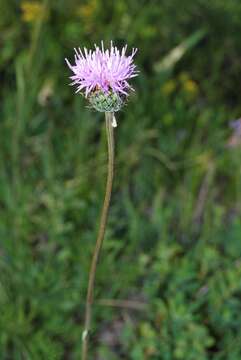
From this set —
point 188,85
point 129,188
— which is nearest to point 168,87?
point 188,85

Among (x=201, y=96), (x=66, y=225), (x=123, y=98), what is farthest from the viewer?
(x=201, y=96)

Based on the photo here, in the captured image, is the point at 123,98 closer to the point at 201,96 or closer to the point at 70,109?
the point at 70,109

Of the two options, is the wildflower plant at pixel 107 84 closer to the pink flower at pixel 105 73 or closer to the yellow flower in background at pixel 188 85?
the pink flower at pixel 105 73

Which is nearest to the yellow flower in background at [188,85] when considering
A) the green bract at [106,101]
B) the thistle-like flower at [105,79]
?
the thistle-like flower at [105,79]

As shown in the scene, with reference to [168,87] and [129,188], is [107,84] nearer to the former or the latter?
[129,188]

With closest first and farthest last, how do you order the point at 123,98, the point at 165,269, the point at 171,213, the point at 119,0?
1. the point at 123,98
2. the point at 165,269
3. the point at 171,213
4. the point at 119,0

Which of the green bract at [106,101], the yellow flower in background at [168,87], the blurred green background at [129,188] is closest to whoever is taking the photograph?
the green bract at [106,101]

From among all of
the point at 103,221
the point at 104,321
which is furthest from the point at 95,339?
the point at 103,221
